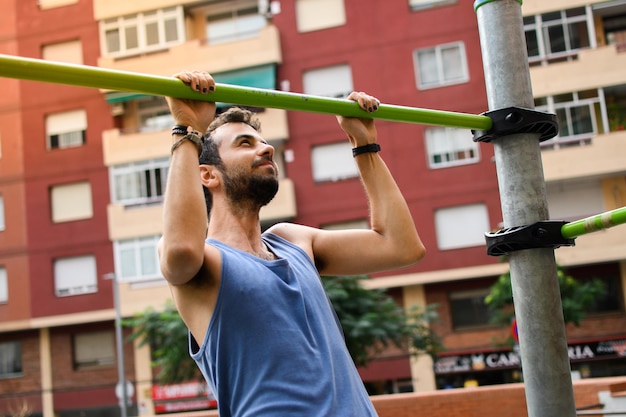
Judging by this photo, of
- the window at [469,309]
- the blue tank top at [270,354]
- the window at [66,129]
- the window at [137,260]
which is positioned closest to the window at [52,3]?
the window at [66,129]

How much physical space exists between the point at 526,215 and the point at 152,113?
26.9 metres

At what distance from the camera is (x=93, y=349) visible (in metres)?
28.4

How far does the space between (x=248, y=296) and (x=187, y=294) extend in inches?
7.0

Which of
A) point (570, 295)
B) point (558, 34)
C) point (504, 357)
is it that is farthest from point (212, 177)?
point (558, 34)

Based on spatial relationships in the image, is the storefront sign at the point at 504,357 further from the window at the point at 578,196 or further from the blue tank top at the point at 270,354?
the blue tank top at the point at 270,354

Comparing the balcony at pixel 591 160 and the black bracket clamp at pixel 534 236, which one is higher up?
the balcony at pixel 591 160

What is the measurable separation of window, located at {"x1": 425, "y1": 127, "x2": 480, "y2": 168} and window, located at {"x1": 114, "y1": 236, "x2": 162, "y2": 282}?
29.6 ft

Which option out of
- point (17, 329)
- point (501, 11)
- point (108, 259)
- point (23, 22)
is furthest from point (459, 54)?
point (501, 11)

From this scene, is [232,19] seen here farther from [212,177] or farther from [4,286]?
[212,177]

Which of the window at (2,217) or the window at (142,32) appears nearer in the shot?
the window at (142,32)

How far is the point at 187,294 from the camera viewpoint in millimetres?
2336

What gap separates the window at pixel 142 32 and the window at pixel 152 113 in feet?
5.43

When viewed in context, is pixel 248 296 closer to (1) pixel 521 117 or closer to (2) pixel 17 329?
(1) pixel 521 117

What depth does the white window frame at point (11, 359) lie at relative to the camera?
28.9 meters
